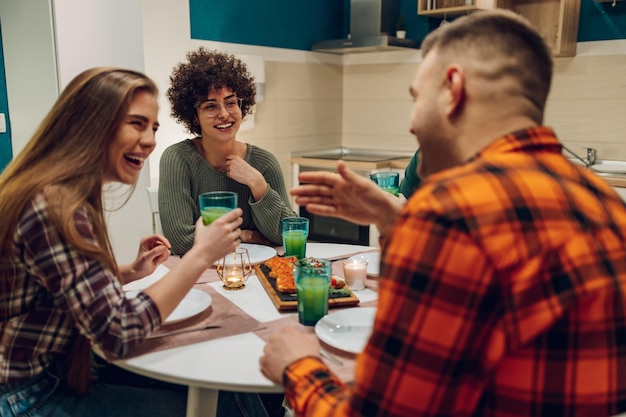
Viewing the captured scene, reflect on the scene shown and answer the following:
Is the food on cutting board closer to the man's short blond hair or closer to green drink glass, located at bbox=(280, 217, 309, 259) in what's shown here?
green drink glass, located at bbox=(280, 217, 309, 259)

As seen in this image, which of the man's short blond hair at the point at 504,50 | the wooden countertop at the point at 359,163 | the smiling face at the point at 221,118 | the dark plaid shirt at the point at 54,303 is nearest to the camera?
the man's short blond hair at the point at 504,50

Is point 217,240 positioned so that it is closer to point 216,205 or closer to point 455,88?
point 216,205

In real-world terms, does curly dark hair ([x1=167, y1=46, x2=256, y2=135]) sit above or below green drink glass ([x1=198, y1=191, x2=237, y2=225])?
above

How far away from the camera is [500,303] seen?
0.71 meters

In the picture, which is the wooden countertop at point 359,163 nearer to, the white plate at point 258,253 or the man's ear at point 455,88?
the white plate at point 258,253

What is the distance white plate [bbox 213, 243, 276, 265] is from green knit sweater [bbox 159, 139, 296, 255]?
16 centimetres

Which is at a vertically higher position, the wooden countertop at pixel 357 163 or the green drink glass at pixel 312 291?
the green drink glass at pixel 312 291

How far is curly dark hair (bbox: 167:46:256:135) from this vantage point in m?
2.51

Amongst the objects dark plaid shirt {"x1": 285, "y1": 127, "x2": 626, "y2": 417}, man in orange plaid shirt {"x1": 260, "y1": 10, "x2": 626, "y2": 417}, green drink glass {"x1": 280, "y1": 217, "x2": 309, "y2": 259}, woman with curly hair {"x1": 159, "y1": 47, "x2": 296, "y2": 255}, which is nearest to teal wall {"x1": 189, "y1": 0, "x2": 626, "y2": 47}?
woman with curly hair {"x1": 159, "y1": 47, "x2": 296, "y2": 255}

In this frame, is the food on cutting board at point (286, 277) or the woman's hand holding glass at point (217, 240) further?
the food on cutting board at point (286, 277)

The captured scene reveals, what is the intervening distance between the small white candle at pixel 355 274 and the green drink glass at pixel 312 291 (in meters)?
0.26

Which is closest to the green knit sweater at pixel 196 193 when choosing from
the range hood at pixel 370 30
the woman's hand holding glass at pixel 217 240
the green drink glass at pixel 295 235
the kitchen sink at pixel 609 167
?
the green drink glass at pixel 295 235

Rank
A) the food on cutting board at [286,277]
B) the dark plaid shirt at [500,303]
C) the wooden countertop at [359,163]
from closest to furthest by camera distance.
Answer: the dark plaid shirt at [500,303]
the food on cutting board at [286,277]
the wooden countertop at [359,163]

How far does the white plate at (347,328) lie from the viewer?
122 cm
